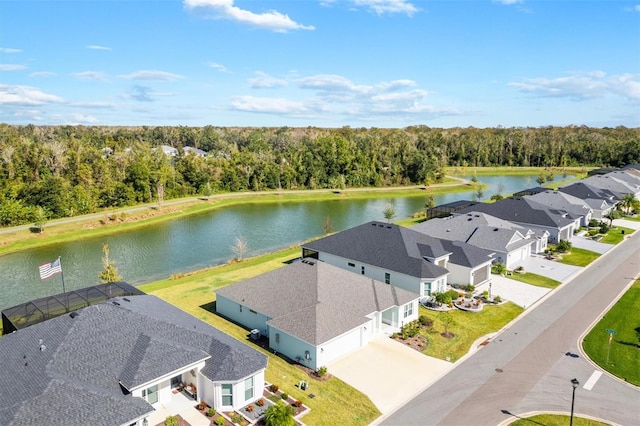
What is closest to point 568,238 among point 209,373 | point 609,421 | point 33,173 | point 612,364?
point 612,364

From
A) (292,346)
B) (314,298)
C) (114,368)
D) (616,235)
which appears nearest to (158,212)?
(314,298)

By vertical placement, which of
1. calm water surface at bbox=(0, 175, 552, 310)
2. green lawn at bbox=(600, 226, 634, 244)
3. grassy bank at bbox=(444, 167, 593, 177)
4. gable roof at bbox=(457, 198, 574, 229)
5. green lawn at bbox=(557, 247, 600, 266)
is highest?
grassy bank at bbox=(444, 167, 593, 177)

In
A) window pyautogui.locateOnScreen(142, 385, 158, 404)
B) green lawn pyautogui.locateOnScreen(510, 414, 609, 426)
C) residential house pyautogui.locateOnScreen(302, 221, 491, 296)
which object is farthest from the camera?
residential house pyautogui.locateOnScreen(302, 221, 491, 296)

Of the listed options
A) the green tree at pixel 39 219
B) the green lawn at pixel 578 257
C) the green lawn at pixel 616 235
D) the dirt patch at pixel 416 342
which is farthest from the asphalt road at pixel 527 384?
the green tree at pixel 39 219

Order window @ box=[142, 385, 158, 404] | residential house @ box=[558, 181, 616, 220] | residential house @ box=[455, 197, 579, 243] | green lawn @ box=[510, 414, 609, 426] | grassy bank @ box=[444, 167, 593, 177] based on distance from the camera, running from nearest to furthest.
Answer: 1. green lawn @ box=[510, 414, 609, 426]
2. window @ box=[142, 385, 158, 404]
3. residential house @ box=[455, 197, 579, 243]
4. residential house @ box=[558, 181, 616, 220]
5. grassy bank @ box=[444, 167, 593, 177]

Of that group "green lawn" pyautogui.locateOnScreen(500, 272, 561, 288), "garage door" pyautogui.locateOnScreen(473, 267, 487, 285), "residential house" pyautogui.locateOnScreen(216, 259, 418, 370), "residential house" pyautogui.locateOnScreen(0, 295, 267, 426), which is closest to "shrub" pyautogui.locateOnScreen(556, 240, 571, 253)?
"green lawn" pyautogui.locateOnScreen(500, 272, 561, 288)

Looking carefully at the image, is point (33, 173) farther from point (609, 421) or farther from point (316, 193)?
point (609, 421)

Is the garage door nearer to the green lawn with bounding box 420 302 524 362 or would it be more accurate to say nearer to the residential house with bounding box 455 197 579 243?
the green lawn with bounding box 420 302 524 362
